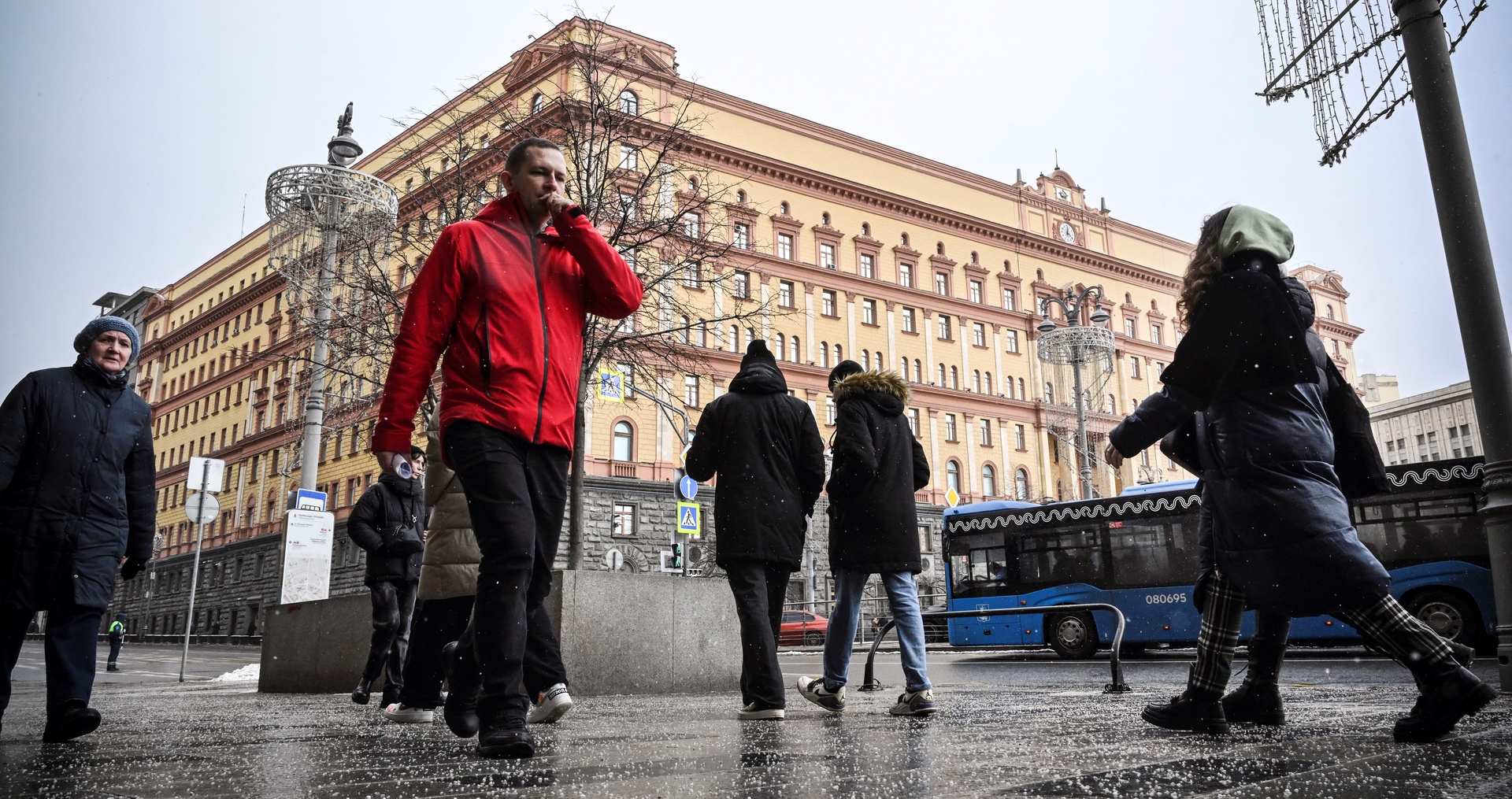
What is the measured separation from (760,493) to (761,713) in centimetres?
109

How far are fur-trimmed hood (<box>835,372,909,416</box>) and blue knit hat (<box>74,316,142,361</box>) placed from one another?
351 centimetres

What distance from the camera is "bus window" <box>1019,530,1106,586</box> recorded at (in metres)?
19.2

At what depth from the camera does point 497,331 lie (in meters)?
3.35

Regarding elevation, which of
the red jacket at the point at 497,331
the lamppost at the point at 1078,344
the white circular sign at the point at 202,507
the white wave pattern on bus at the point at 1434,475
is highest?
the lamppost at the point at 1078,344

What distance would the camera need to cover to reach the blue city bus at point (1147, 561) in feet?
49.5

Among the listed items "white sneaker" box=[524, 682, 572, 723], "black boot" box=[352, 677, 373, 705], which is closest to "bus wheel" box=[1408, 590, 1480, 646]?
"black boot" box=[352, 677, 373, 705]

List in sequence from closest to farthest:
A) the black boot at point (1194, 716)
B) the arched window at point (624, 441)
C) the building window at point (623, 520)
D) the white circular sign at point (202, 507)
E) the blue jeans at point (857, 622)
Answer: the black boot at point (1194, 716), the blue jeans at point (857, 622), the white circular sign at point (202, 507), the building window at point (623, 520), the arched window at point (624, 441)

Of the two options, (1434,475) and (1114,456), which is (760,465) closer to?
(1114,456)

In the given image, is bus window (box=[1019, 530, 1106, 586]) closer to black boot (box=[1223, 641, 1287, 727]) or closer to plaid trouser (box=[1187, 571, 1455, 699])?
black boot (box=[1223, 641, 1287, 727])

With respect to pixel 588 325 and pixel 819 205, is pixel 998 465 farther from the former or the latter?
pixel 588 325

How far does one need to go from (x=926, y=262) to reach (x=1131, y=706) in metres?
49.3

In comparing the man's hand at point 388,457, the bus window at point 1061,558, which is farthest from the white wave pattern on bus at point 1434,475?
the man's hand at point 388,457

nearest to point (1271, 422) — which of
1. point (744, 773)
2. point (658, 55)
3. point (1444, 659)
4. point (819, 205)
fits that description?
point (1444, 659)

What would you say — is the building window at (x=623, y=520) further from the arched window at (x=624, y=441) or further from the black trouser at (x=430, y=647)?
the black trouser at (x=430, y=647)
